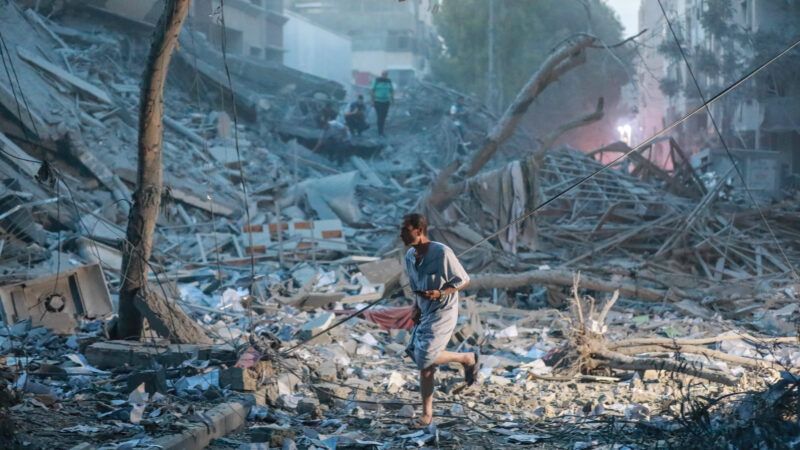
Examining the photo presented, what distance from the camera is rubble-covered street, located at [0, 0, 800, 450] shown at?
6094 millimetres

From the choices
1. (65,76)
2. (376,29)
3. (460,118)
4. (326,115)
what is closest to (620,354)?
(65,76)

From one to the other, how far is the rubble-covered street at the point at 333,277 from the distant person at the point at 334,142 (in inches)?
4.6

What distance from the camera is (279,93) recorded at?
27.6 meters

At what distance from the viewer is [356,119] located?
24984 mm

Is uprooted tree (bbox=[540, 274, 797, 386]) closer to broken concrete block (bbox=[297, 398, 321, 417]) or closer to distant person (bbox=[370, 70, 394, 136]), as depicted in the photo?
broken concrete block (bbox=[297, 398, 321, 417])

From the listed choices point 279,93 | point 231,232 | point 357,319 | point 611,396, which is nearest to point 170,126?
point 231,232

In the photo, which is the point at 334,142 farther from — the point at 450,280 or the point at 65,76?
the point at 450,280

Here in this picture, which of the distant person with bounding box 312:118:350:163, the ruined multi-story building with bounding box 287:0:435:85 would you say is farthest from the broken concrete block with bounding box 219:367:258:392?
the ruined multi-story building with bounding box 287:0:435:85

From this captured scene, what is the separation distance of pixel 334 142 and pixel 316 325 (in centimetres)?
1452

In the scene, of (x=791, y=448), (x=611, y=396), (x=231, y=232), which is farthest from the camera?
(x=231, y=232)

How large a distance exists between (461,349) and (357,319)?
60.4 inches

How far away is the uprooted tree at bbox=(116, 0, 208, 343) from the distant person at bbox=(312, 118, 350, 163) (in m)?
15.8

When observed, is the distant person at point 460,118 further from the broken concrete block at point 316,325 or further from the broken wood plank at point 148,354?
the broken wood plank at point 148,354

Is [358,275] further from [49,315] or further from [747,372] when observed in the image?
[747,372]
